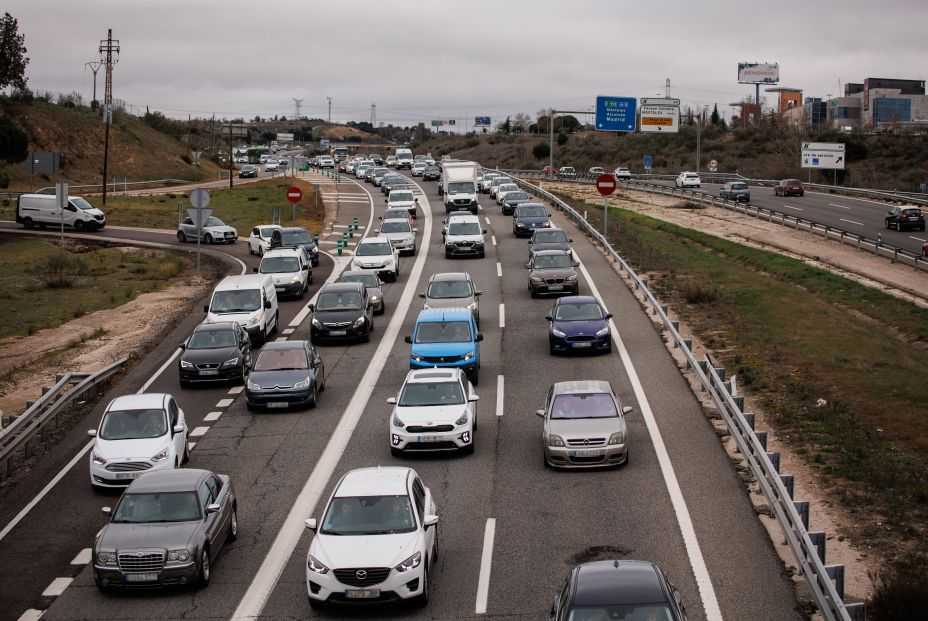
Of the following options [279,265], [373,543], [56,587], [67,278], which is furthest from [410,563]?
[67,278]

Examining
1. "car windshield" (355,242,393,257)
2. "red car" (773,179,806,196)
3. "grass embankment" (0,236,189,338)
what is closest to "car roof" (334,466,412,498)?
"grass embankment" (0,236,189,338)

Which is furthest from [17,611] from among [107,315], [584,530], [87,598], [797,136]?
[797,136]

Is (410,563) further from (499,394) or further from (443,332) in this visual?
(443,332)

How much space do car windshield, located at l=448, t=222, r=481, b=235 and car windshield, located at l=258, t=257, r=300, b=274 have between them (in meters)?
9.94

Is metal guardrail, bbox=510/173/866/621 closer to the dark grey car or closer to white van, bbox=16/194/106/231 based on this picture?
the dark grey car

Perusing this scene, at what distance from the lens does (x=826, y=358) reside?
28.2 meters

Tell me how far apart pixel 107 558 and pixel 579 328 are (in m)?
15.9

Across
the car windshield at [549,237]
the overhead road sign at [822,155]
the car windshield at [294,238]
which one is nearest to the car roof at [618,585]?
the car windshield at [549,237]

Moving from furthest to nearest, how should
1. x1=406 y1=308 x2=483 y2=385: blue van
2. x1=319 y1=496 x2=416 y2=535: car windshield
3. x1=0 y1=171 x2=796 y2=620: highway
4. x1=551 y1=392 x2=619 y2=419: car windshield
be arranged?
x1=406 y1=308 x2=483 y2=385: blue van, x1=551 y1=392 x2=619 y2=419: car windshield, x1=319 y1=496 x2=416 y2=535: car windshield, x1=0 y1=171 x2=796 y2=620: highway

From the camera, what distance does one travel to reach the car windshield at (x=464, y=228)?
46372 millimetres

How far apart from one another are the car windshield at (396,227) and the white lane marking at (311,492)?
15.1 metres

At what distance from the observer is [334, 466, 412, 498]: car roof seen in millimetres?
14812

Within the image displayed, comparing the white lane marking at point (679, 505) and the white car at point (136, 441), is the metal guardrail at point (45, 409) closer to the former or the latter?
the white car at point (136, 441)

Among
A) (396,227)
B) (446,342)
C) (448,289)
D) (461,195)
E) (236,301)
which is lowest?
(446,342)
